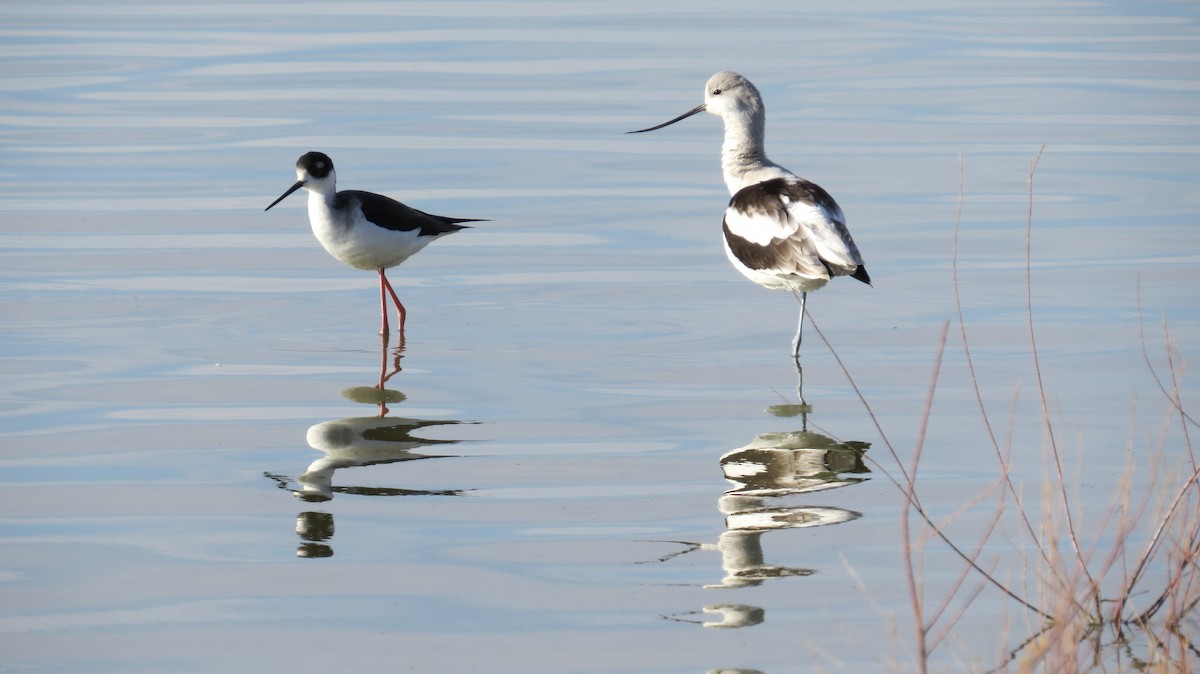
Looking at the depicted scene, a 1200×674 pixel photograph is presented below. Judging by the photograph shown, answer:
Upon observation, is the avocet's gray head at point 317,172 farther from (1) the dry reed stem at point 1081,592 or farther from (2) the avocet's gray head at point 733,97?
(1) the dry reed stem at point 1081,592

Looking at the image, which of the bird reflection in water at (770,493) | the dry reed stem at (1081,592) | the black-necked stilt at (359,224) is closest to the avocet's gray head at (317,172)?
the black-necked stilt at (359,224)

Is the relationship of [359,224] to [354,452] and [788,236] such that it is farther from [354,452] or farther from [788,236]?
[354,452]

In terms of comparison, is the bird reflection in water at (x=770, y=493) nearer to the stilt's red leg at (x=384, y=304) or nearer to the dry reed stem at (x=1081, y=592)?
the dry reed stem at (x=1081, y=592)

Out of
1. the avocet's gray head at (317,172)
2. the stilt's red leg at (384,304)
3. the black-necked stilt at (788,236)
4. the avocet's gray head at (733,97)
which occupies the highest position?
the avocet's gray head at (733,97)

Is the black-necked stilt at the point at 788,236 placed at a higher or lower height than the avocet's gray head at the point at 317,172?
lower

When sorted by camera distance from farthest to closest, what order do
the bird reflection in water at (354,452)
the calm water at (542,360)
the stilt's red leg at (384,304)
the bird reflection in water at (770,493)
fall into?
the stilt's red leg at (384,304)
the bird reflection in water at (354,452)
the bird reflection in water at (770,493)
the calm water at (542,360)

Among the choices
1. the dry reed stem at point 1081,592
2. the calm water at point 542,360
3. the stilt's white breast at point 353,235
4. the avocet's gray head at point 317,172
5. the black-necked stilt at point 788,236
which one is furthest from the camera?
the avocet's gray head at point 317,172

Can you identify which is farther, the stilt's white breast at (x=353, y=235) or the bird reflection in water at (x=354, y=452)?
the stilt's white breast at (x=353, y=235)

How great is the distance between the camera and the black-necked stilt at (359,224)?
10.6m

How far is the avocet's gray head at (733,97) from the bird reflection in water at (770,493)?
2.81m

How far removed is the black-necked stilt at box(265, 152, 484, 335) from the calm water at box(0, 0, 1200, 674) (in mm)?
389

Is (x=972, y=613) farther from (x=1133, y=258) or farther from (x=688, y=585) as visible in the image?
(x=1133, y=258)

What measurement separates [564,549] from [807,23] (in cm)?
1868

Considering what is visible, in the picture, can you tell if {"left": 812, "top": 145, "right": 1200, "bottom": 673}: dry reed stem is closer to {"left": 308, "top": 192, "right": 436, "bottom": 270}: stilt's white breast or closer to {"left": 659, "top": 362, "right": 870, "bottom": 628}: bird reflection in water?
{"left": 659, "top": 362, "right": 870, "bottom": 628}: bird reflection in water
